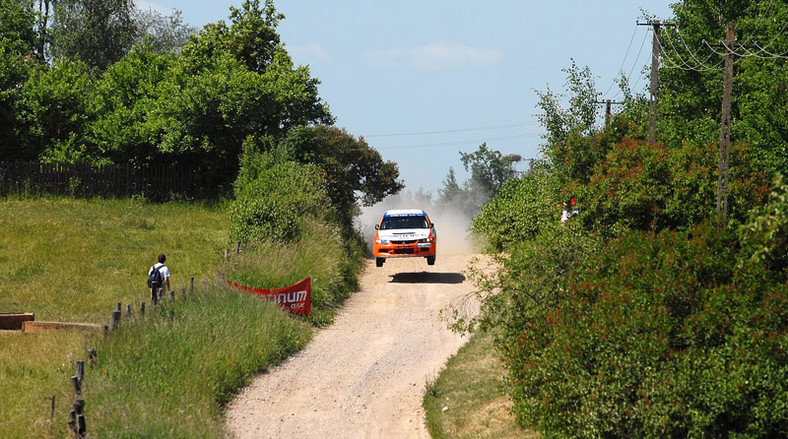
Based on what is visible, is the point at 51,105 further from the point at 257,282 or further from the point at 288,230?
the point at 257,282

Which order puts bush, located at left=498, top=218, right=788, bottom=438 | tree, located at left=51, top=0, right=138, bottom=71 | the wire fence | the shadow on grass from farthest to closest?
tree, located at left=51, top=0, right=138, bottom=71 < the wire fence < the shadow on grass < bush, located at left=498, top=218, right=788, bottom=438

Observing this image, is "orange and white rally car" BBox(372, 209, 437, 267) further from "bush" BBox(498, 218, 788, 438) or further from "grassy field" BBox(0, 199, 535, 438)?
"bush" BBox(498, 218, 788, 438)

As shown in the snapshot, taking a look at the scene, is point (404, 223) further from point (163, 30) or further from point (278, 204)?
point (163, 30)

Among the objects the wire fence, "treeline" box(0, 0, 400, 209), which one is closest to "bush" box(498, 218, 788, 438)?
"treeline" box(0, 0, 400, 209)

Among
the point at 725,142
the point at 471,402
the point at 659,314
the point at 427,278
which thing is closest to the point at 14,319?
the point at 471,402

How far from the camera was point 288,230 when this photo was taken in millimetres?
27375

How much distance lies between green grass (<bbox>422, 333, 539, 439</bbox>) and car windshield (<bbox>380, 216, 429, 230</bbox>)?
10500mm

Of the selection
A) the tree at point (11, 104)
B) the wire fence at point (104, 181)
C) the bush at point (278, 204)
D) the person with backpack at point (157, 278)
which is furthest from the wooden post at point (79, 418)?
the tree at point (11, 104)

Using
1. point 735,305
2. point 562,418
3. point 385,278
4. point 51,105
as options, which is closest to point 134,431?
point 562,418

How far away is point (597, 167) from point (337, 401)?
34.6 ft

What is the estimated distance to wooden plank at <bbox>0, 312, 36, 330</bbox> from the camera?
19828 millimetres

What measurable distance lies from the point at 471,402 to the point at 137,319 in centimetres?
689

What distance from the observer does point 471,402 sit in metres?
15.3

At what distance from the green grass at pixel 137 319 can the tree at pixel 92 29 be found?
33.5 metres
